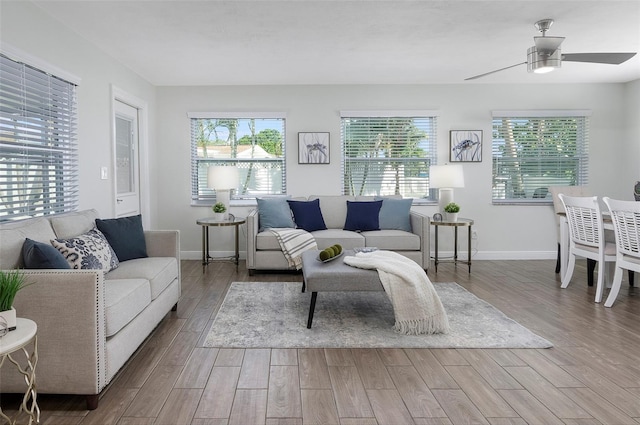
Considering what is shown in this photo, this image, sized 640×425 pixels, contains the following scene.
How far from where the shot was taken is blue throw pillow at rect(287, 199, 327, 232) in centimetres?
525

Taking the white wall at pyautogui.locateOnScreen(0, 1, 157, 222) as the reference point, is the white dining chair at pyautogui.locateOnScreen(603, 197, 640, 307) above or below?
below

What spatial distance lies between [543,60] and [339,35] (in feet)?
5.78

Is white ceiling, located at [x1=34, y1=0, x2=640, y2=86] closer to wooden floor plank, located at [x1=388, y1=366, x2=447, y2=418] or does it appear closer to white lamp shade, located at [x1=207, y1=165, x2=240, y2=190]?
white lamp shade, located at [x1=207, y1=165, x2=240, y2=190]

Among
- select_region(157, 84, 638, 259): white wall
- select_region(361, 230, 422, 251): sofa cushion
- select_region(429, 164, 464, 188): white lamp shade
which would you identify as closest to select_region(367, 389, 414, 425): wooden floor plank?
select_region(361, 230, 422, 251): sofa cushion

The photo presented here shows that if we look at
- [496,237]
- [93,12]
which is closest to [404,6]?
[93,12]

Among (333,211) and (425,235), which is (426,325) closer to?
(425,235)

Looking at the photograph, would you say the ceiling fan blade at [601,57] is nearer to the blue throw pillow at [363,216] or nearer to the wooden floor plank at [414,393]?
the blue throw pillow at [363,216]

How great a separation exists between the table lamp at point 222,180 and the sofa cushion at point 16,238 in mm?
2665

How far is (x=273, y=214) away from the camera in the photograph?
17.1 feet

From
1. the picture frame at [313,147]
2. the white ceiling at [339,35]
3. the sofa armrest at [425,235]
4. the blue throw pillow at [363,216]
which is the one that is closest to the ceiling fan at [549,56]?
the white ceiling at [339,35]

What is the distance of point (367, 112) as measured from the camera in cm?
586

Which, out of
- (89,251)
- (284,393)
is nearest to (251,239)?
(89,251)

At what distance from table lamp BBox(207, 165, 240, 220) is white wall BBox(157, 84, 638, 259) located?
490 millimetres

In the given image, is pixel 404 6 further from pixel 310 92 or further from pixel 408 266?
pixel 310 92
